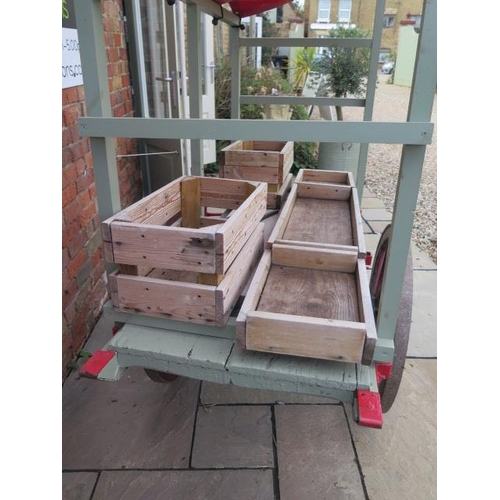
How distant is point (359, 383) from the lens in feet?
5.06

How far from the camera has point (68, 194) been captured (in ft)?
8.55

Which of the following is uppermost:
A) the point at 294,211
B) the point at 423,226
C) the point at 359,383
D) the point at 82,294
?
the point at 294,211

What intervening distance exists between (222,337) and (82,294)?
4.99ft

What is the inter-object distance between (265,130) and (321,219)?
1.28m

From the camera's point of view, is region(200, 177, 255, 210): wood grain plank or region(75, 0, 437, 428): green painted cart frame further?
region(200, 177, 255, 210): wood grain plank

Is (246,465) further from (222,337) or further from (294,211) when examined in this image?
(294,211)

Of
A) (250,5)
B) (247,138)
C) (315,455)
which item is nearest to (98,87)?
(247,138)

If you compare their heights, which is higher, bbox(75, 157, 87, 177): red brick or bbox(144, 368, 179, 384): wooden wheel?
bbox(75, 157, 87, 177): red brick

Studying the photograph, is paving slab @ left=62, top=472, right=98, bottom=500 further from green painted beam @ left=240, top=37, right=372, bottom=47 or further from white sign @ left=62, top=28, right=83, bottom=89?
green painted beam @ left=240, top=37, right=372, bottom=47

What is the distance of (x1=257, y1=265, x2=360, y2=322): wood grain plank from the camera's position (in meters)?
1.75

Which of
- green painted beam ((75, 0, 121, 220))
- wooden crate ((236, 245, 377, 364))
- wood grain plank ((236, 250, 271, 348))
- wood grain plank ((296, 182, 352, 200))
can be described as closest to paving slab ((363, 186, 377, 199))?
wood grain plank ((296, 182, 352, 200))

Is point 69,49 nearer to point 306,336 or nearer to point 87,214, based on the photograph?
point 87,214

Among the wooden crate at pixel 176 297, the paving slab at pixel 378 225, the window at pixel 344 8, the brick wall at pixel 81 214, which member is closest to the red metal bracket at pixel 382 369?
the wooden crate at pixel 176 297

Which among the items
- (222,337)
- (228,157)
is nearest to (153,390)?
(222,337)
